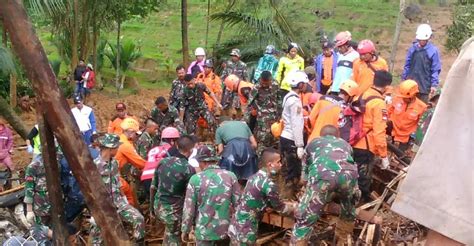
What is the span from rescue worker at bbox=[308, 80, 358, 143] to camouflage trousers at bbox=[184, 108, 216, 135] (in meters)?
3.79

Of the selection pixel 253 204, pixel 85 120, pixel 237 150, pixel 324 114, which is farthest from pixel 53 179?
pixel 85 120

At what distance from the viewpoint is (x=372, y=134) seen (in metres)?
7.21

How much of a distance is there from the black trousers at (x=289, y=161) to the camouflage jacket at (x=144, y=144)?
93.4 inches

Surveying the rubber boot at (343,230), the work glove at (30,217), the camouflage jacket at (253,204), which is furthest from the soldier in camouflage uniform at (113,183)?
the rubber boot at (343,230)

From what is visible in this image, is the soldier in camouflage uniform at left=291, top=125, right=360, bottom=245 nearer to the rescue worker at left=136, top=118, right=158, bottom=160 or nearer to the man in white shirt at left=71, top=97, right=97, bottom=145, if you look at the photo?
the rescue worker at left=136, top=118, right=158, bottom=160

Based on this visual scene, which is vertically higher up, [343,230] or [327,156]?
[327,156]

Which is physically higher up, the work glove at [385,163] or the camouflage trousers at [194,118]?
the work glove at [385,163]

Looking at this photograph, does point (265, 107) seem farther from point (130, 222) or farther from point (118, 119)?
point (130, 222)

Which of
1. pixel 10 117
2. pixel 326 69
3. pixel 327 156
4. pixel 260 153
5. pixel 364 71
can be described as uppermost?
pixel 364 71

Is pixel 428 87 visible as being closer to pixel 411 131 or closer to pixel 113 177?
pixel 411 131

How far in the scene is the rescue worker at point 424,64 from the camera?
9602mm

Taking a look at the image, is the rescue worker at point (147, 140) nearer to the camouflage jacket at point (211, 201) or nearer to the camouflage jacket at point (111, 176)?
the camouflage jacket at point (111, 176)

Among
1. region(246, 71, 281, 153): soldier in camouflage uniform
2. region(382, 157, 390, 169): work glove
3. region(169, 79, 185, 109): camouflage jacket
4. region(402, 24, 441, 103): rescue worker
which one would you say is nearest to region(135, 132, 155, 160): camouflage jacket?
region(169, 79, 185, 109): camouflage jacket

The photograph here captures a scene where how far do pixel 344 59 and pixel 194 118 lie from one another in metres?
3.12
